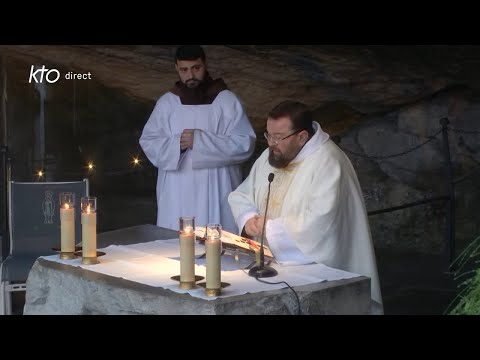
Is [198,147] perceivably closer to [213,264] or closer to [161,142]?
[161,142]

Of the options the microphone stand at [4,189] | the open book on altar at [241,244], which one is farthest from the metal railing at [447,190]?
the open book on altar at [241,244]

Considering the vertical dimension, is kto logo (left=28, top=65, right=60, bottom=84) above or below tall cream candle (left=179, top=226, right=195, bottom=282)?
above

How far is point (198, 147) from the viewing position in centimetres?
820

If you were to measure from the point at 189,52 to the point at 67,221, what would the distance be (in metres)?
2.27

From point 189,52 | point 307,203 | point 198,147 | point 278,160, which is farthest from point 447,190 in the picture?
point 307,203

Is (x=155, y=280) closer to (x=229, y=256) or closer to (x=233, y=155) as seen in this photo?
(x=229, y=256)

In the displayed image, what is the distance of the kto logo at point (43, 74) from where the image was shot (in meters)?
9.31

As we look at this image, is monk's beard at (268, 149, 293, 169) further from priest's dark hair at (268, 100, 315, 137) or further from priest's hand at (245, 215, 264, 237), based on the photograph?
priest's hand at (245, 215, 264, 237)

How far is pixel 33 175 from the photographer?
947cm

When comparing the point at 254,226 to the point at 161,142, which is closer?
the point at 254,226

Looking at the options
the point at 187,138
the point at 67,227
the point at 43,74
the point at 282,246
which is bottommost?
the point at 282,246

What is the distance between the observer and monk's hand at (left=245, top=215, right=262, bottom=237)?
6430mm

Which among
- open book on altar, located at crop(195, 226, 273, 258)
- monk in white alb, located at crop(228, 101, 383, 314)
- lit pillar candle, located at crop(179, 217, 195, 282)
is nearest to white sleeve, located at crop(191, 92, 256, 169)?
monk in white alb, located at crop(228, 101, 383, 314)

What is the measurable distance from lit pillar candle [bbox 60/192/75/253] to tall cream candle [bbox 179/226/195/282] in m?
0.94
